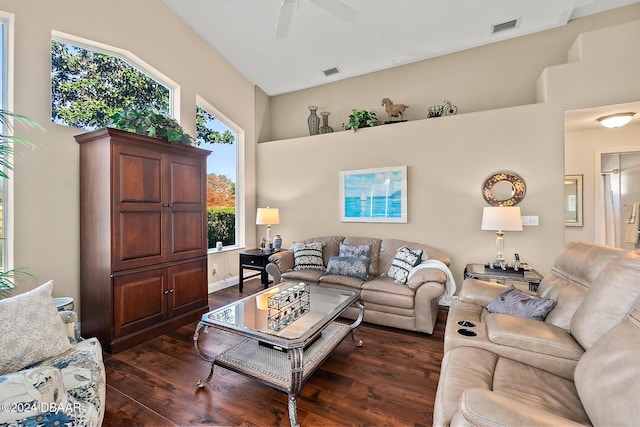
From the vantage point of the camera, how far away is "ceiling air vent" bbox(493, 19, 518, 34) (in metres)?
3.66

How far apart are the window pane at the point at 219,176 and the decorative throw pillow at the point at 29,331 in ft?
9.69

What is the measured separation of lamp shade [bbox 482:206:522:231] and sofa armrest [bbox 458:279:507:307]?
0.98 meters

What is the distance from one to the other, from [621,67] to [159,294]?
18.3 feet

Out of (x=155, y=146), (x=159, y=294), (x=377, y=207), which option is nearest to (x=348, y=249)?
(x=377, y=207)

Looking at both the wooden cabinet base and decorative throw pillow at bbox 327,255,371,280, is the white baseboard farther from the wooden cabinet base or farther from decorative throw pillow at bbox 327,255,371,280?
decorative throw pillow at bbox 327,255,371,280

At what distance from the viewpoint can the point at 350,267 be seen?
3.62m

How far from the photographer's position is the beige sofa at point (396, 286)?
302 cm

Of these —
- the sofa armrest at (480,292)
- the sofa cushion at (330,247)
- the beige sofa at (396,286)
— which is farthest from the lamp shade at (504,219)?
the sofa cushion at (330,247)

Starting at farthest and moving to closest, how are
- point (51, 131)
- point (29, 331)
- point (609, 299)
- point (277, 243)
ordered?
point (277, 243), point (51, 131), point (29, 331), point (609, 299)

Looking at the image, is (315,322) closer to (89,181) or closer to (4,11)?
(89,181)

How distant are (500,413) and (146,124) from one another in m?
3.50

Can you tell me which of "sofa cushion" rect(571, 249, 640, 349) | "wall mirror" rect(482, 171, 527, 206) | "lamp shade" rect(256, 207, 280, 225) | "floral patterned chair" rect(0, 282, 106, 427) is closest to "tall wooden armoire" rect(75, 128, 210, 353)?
"floral patterned chair" rect(0, 282, 106, 427)

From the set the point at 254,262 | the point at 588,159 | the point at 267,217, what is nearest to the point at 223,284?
the point at 254,262

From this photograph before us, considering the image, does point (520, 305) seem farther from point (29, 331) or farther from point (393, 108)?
point (393, 108)
